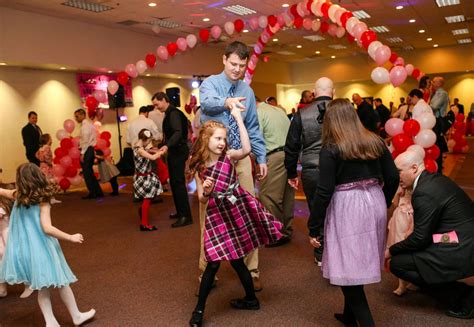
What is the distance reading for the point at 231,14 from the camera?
9797 millimetres

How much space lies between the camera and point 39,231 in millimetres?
2566

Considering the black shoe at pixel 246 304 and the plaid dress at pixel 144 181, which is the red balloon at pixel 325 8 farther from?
the black shoe at pixel 246 304

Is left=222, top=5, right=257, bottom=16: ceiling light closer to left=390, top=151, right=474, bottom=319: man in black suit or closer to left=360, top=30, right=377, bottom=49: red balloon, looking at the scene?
left=360, top=30, right=377, bottom=49: red balloon

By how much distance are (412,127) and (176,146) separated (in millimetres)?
2980

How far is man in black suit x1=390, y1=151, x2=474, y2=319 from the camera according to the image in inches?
96.0

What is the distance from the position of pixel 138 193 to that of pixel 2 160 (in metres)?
5.25

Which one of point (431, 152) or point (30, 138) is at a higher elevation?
point (30, 138)

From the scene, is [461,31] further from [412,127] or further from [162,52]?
[412,127]

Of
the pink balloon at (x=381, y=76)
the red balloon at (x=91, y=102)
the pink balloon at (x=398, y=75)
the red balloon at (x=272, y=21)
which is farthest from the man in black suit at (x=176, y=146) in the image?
the red balloon at (x=272, y=21)

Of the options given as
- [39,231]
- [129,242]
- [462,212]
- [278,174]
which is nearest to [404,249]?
[462,212]

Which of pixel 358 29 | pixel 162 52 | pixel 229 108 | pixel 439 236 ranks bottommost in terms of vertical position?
pixel 439 236

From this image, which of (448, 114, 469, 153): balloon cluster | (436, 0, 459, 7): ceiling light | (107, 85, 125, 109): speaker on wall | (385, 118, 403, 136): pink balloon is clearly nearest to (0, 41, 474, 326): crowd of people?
(385, 118, 403, 136): pink balloon

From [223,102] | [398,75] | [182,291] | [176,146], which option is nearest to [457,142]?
[398,75]

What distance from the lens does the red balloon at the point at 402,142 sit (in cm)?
562
